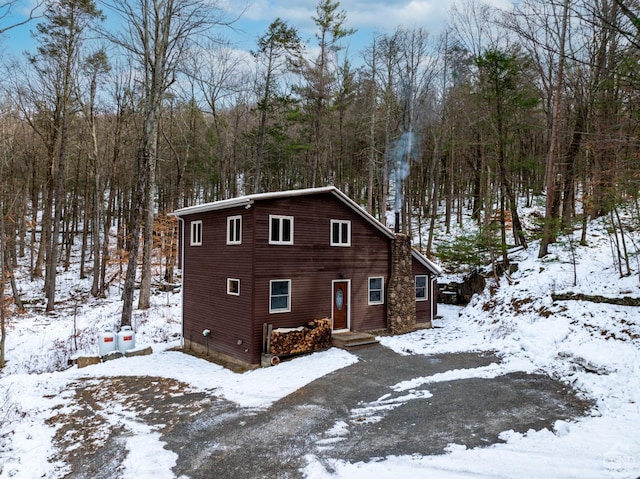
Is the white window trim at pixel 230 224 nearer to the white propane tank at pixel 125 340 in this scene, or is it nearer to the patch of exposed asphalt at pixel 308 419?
the patch of exposed asphalt at pixel 308 419

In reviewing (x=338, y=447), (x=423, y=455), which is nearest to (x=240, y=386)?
(x=338, y=447)

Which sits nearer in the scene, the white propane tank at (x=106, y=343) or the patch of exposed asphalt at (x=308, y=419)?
the patch of exposed asphalt at (x=308, y=419)

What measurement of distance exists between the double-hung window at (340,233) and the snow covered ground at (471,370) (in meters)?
3.74

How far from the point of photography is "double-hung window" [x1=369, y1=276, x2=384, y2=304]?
15039 millimetres

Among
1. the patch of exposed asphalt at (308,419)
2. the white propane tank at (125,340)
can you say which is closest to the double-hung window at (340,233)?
the patch of exposed asphalt at (308,419)

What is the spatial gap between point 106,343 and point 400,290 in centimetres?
1073

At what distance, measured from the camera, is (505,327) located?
13.7 metres

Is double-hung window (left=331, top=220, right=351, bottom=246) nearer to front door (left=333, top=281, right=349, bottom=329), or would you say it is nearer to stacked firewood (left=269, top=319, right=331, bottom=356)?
front door (left=333, top=281, right=349, bottom=329)

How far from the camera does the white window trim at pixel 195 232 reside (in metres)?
14.5

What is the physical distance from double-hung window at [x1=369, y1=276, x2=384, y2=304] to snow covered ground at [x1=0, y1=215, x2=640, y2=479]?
1.63 metres

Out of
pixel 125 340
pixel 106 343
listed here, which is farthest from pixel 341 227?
pixel 106 343

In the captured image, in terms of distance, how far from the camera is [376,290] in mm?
15156

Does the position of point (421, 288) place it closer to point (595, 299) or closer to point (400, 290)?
point (400, 290)

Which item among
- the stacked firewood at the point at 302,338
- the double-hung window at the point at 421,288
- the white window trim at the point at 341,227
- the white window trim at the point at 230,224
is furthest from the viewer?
the double-hung window at the point at 421,288
